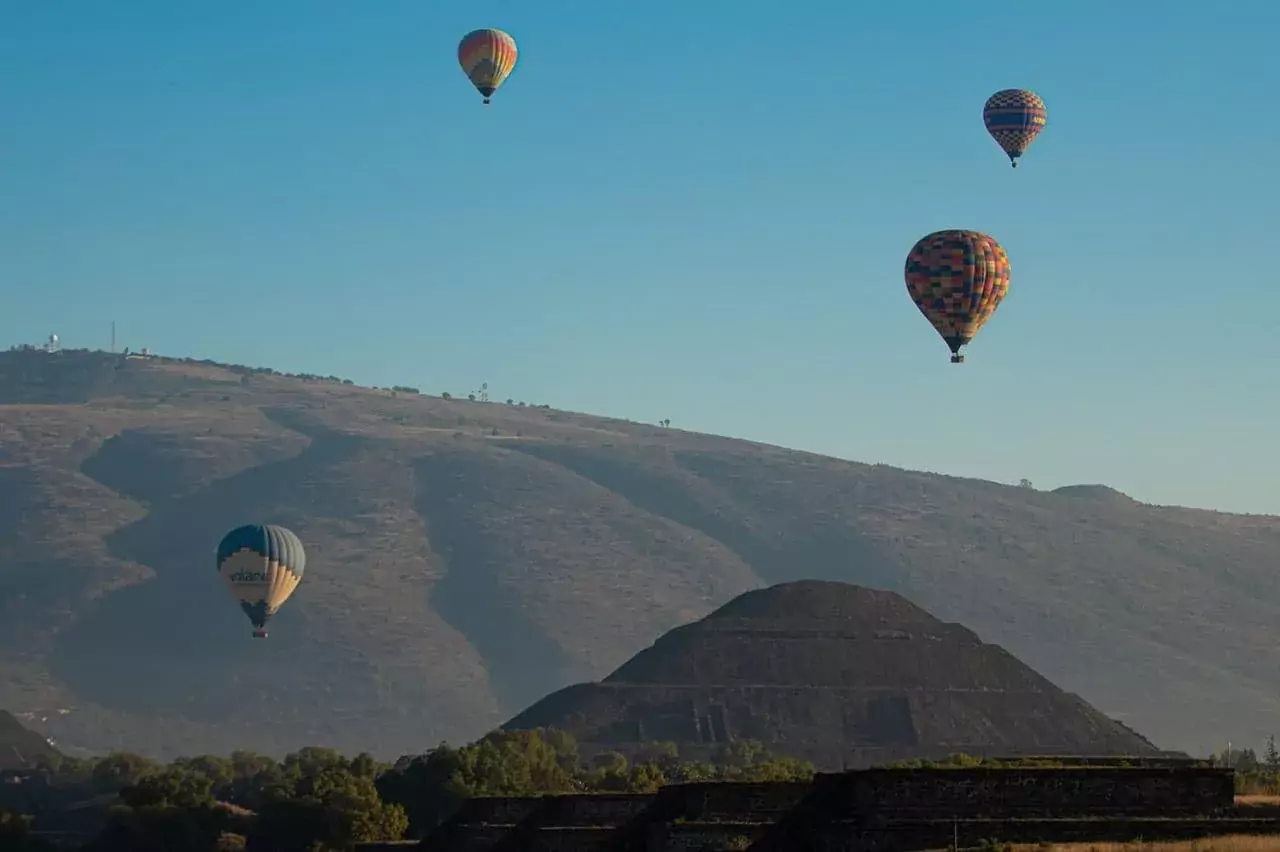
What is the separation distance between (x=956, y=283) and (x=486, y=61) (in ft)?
183

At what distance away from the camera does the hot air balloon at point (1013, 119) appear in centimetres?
15912

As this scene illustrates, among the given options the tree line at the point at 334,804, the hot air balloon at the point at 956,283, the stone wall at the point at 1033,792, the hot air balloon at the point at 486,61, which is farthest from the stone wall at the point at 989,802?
the hot air balloon at the point at 486,61

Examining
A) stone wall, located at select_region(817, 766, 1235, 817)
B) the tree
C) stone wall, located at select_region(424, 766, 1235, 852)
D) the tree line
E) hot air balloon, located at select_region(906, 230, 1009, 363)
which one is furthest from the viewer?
the tree

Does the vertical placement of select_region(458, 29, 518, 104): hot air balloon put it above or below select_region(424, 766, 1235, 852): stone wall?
above

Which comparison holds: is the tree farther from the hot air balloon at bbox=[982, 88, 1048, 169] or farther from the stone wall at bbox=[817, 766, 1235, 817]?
the stone wall at bbox=[817, 766, 1235, 817]

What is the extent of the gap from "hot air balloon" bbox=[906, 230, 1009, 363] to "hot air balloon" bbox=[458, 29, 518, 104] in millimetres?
51848

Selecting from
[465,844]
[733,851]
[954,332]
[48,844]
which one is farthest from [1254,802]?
[48,844]

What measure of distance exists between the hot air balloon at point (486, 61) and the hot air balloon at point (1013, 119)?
3957cm

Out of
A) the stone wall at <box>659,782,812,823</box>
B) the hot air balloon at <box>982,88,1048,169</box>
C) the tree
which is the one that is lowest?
the tree

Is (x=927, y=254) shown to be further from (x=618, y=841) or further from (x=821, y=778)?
(x=821, y=778)

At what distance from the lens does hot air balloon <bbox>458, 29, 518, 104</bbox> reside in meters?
182

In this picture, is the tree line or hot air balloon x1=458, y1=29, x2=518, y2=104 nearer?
the tree line

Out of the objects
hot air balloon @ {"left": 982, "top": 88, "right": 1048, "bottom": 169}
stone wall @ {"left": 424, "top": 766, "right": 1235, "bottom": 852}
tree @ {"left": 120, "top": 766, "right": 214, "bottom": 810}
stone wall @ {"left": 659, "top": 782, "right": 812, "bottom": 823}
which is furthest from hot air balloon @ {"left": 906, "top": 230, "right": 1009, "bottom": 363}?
stone wall @ {"left": 424, "top": 766, "right": 1235, "bottom": 852}

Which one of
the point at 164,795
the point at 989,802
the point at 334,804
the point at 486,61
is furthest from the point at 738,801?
the point at 486,61
